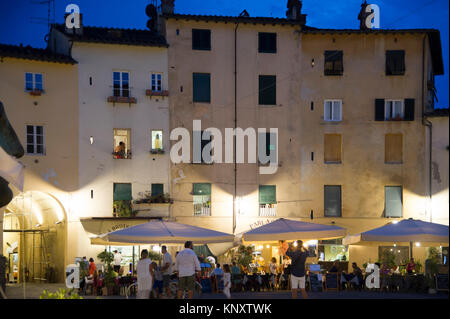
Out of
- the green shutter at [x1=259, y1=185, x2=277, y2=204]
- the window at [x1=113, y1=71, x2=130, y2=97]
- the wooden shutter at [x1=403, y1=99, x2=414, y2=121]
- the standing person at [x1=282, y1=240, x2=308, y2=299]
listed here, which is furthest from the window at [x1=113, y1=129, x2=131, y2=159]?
the standing person at [x1=282, y1=240, x2=308, y2=299]

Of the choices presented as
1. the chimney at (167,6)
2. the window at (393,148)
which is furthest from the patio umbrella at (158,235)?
the window at (393,148)

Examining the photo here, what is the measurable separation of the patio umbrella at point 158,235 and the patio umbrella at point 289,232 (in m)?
1.96

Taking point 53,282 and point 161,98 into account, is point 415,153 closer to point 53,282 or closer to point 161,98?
point 161,98

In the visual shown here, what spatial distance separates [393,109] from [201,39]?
35.0 ft

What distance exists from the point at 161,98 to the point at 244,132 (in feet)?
15.0

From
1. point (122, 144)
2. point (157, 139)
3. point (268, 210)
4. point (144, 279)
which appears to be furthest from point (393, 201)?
point (144, 279)

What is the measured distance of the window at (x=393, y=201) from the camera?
117 feet

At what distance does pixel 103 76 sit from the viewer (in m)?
33.8

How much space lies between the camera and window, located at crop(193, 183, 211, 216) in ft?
114

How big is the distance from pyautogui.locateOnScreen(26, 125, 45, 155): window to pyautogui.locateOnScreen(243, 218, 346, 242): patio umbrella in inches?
480

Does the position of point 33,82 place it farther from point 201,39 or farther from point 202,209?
point 202,209

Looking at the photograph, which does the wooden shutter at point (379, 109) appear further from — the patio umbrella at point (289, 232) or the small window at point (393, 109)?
the patio umbrella at point (289, 232)

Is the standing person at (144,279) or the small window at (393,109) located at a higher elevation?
the small window at (393,109)

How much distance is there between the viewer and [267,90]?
3556 cm
